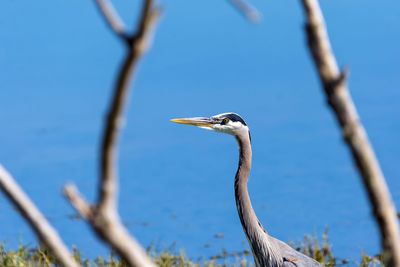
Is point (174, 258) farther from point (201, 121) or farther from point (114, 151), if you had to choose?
point (114, 151)

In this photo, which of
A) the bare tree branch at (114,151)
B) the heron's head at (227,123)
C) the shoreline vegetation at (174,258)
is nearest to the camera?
the bare tree branch at (114,151)

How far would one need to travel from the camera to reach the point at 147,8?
0.52 metres

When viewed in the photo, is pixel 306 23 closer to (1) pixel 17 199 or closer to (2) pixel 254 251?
(1) pixel 17 199

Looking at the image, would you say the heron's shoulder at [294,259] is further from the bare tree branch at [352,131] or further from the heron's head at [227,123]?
the bare tree branch at [352,131]

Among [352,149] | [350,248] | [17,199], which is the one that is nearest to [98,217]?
[17,199]

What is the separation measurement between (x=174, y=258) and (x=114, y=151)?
2.18 m

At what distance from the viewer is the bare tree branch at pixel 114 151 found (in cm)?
52

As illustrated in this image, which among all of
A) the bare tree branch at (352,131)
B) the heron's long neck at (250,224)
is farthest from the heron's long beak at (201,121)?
the bare tree branch at (352,131)

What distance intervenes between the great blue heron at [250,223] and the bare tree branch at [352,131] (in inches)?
62.1

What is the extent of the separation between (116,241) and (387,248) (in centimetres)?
29

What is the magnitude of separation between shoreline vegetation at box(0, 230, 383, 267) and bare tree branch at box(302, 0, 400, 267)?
175cm

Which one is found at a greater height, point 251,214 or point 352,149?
point 251,214

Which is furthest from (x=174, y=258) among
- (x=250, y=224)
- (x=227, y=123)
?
(x=227, y=123)

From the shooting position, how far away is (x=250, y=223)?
2266 millimetres
